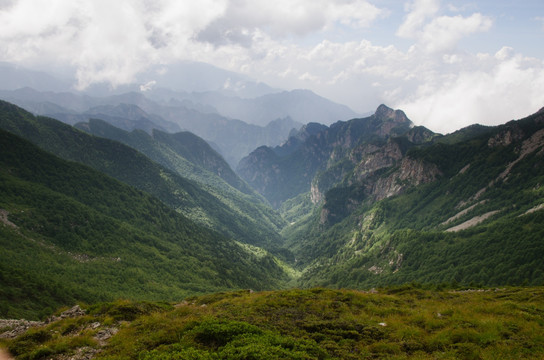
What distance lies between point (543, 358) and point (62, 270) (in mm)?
144780

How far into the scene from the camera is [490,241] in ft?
628

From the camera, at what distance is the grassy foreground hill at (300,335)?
24.4m

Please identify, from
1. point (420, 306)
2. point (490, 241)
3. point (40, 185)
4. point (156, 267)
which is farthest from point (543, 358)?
point (40, 185)

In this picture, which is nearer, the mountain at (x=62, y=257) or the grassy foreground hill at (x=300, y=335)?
the grassy foreground hill at (x=300, y=335)

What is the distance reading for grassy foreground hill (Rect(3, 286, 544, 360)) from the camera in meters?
24.4

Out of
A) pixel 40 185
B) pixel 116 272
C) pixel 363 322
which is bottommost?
pixel 116 272

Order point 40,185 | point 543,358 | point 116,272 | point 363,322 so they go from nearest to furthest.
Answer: point 543,358 → point 363,322 → point 116,272 → point 40,185

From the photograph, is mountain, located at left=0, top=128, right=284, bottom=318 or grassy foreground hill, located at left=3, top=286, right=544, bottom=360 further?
mountain, located at left=0, top=128, right=284, bottom=318

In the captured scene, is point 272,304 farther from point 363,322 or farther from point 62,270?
point 62,270

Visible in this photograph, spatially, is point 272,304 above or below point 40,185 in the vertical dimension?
below

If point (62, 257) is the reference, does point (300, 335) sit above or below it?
above

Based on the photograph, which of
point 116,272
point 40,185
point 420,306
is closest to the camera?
point 420,306

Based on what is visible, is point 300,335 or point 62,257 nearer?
point 300,335

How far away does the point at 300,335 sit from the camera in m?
30.3
